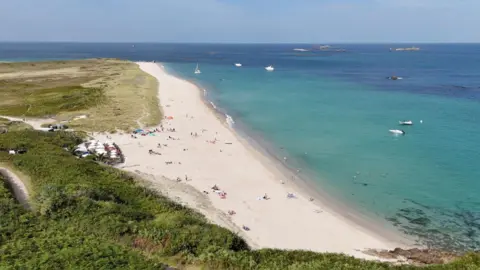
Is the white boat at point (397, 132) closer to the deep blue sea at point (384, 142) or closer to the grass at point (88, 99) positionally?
the deep blue sea at point (384, 142)

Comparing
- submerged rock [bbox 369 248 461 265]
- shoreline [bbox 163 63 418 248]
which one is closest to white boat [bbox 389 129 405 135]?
shoreline [bbox 163 63 418 248]

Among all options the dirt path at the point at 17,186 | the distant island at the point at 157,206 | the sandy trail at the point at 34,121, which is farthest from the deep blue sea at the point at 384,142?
the sandy trail at the point at 34,121

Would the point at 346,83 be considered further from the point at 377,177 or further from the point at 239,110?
the point at 377,177

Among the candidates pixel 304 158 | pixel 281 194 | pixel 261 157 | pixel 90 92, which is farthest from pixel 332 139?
pixel 90 92

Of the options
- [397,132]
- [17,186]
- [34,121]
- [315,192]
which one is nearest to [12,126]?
[34,121]

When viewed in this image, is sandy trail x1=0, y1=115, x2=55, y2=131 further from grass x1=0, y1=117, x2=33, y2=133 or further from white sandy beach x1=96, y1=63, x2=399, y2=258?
white sandy beach x1=96, y1=63, x2=399, y2=258
